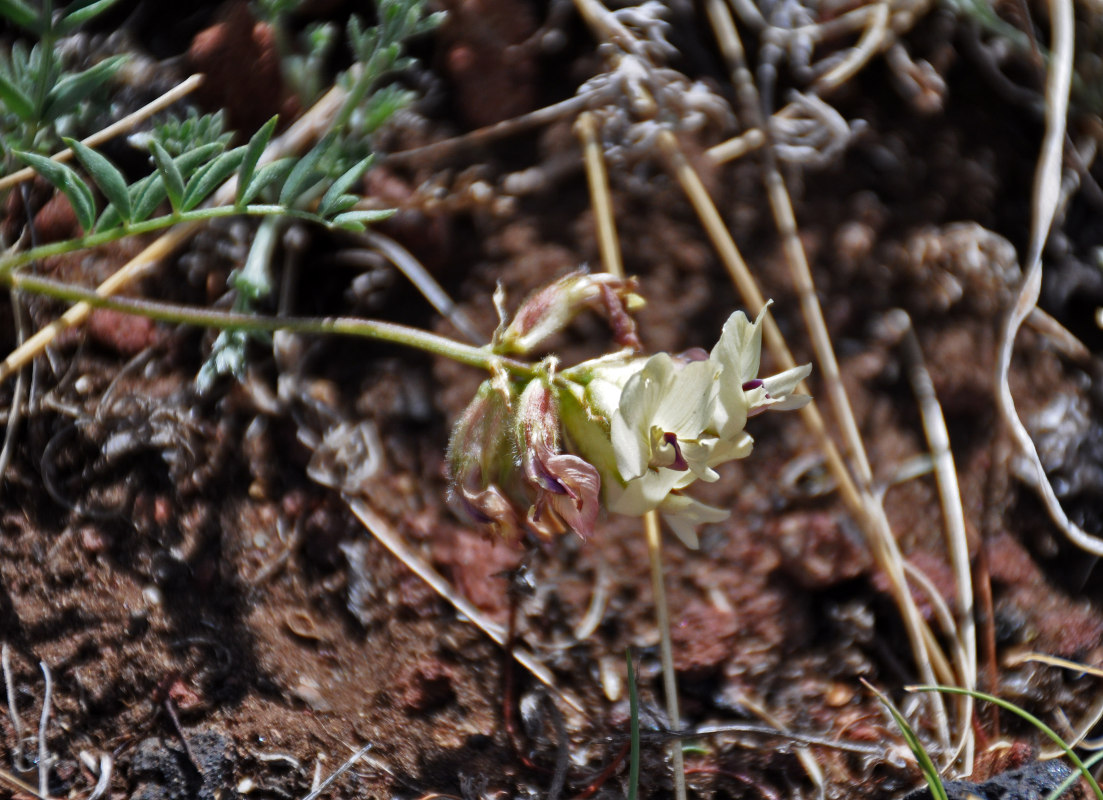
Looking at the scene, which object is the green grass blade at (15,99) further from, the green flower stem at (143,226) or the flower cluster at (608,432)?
the flower cluster at (608,432)

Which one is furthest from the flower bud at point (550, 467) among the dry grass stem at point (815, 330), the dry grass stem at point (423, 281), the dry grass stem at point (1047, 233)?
the dry grass stem at point (1047, 233)

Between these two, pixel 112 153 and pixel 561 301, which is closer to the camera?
pixel 561 301

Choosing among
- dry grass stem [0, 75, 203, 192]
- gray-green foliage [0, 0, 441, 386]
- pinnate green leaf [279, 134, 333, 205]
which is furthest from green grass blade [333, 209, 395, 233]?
dry grass stem [0, 75, 203, 192]

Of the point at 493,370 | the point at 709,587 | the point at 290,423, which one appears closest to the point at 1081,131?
the point at 709,587

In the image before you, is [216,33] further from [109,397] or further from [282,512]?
[282,512]

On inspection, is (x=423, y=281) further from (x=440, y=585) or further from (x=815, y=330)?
(x=815, y=330)

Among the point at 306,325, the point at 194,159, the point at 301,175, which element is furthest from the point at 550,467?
the point at 194,159
